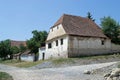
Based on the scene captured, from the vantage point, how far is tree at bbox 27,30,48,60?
191ft

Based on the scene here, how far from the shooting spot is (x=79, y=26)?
4319 centimetres

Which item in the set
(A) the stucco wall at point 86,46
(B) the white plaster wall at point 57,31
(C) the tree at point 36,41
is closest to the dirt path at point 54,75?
(A) the stucco wall at point 86,46

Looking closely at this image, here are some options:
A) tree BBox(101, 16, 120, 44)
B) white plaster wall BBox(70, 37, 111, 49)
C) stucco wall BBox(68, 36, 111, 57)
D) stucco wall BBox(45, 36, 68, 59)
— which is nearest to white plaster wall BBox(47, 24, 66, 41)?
stucco wall BBox(45, 36, 68, 59)

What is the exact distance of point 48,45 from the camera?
156 feet

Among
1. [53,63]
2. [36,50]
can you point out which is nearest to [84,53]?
[53,63]

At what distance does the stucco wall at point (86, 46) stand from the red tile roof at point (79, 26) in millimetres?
867

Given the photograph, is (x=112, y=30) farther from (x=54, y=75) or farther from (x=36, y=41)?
(x=54, y=75)

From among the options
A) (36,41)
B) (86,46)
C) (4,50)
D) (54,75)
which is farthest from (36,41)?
(54,75)

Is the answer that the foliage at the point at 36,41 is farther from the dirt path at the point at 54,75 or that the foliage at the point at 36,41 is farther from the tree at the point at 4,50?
the dirt path at the point at 54,75

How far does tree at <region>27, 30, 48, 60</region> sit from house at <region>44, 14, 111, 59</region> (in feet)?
39.7

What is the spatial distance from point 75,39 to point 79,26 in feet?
12.6

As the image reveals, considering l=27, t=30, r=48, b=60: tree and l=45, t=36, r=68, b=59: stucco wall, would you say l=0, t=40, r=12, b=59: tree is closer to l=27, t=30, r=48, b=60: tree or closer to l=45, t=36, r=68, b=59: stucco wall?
l=27, t=30, r=48, b=60: tree

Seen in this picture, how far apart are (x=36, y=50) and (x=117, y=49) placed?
20925 millimetres

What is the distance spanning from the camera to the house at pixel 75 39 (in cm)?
4009
